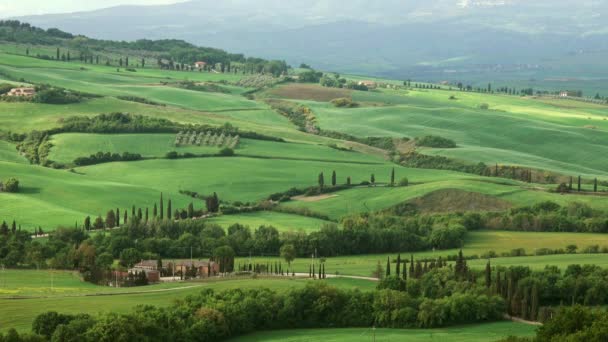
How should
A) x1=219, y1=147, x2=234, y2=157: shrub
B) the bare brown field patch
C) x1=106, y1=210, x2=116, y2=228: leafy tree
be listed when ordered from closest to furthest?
x1=106, y1=210, x2=116, y2=228: leafy tree, the bare brown field patch, x1=219, y1=147, x2=234, y2=157: shrub

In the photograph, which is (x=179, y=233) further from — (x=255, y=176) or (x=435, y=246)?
(x=255, y=176)

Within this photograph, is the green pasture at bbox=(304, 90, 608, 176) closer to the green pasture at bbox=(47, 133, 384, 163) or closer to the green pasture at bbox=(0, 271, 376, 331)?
the green pasture at bbox=(47, 133, 384, 163)

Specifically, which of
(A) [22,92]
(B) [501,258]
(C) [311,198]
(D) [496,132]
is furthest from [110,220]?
(D) [496,132]

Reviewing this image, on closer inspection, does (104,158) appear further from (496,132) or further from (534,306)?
(534,306)

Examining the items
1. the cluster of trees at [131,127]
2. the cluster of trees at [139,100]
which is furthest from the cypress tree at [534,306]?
the cluster of trees at [139,100]

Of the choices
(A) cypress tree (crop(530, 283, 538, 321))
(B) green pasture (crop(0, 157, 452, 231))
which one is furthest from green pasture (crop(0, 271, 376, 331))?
(B) green pasture (crop(0, 157, 452, 231))

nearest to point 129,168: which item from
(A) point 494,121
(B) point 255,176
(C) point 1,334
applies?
(B) point 255,176
